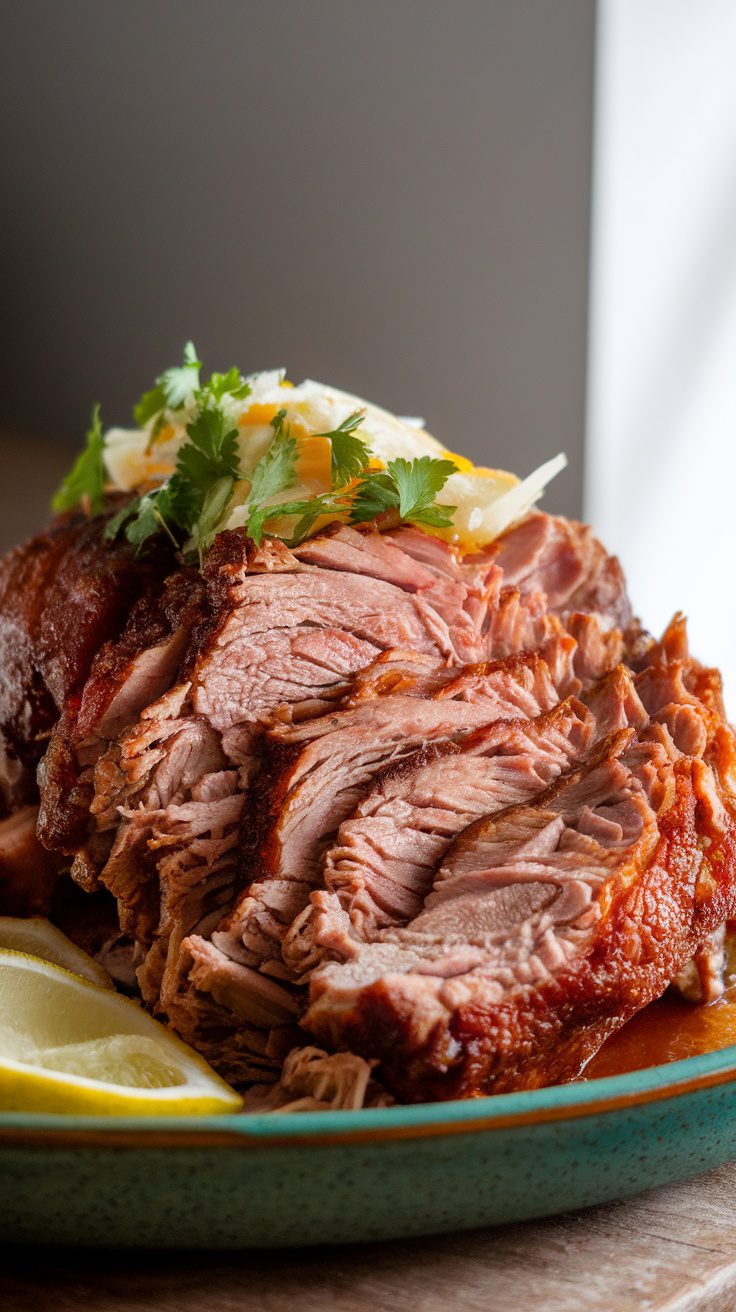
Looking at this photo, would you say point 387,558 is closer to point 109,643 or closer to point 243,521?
point 243,521

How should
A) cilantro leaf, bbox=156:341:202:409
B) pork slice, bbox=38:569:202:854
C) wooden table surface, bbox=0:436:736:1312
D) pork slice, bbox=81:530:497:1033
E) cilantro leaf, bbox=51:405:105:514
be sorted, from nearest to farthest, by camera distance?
wooden table surface, bbox=0:436:736:1312 < pork slice, bbox=81:530:497:1033 < pork slice, bbox=38:569:202:854 < cilantro leaf, bbox=156:341:202:409 < cilantro leaf, bbox=51:405:105:514

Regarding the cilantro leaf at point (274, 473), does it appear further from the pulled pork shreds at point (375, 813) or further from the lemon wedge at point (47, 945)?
the lemon wedge at point (47, 945)

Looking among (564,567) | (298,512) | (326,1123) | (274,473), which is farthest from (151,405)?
(326,1123)

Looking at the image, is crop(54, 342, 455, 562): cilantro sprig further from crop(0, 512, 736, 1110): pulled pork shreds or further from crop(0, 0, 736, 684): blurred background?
crop(0, 0, 736, 684): blurred background

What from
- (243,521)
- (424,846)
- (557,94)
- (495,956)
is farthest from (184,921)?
(557,94)

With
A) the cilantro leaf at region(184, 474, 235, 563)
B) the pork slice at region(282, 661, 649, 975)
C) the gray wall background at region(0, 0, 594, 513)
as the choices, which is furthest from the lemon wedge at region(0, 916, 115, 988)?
the gray wall background at region(0, 0, 594, 513)

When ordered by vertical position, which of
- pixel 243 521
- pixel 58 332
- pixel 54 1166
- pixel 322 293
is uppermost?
pixel 322 293
